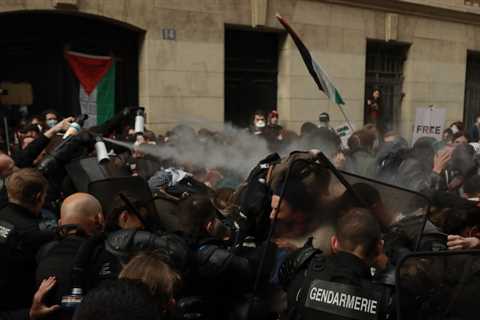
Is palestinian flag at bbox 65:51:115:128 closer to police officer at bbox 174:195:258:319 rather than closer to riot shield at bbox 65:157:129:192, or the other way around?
riot shield at bbox 65:157:129:192

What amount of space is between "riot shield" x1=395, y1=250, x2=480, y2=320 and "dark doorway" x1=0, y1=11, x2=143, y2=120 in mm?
9324

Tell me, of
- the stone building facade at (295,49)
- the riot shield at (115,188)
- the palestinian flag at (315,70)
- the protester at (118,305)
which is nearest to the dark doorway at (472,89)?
the stone building facade at (295,49)

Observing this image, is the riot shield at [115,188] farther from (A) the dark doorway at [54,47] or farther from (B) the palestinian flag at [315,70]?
(A) the dark doorway at [54,47]

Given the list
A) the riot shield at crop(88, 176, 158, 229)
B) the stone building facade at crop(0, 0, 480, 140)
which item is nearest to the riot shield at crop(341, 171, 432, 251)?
the riot shield at crop(88, 176, 158, 229)

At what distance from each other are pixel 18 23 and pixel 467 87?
1373 cm

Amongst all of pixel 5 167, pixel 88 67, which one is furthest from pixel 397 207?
pixel 88 67

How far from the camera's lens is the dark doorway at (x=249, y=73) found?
12.3 m

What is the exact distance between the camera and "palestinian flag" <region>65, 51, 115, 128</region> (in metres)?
10.2

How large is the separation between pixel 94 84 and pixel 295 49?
4892 mm

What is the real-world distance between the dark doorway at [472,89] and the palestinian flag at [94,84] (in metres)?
11.7

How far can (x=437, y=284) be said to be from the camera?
5.74 ft

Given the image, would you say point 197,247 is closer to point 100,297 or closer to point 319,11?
point 100,297

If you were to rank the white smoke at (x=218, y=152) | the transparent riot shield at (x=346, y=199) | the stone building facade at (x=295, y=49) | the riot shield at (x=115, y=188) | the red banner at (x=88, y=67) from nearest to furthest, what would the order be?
the transparent riot shield at (x=346, y=199) < the riot shield at (x=115, y=188) < the white smoke at (x=218, y=152) < the red banner at (x=88, y=67) < the stone building facade at (x=295, y=49)

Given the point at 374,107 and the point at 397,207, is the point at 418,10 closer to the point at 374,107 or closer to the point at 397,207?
the point at 374,107
